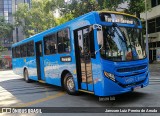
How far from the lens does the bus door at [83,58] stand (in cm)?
857

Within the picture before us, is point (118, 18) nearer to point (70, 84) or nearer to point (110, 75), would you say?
point (110, 75)

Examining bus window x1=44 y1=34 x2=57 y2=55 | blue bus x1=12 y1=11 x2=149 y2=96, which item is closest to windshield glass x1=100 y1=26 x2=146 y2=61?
blue bus x1=12 y1=11 x2=149 y2=96

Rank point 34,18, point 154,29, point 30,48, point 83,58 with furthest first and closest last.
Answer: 1. point 34,18
2. point 154,29
3. point 30,48
4. point 83,58

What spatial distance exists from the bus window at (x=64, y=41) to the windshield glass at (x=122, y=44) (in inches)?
92.9

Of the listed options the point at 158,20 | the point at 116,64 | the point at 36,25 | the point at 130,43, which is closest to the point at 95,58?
the point at 116,64

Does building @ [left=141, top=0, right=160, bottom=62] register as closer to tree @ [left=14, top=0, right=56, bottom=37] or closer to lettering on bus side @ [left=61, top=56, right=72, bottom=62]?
tree @ [left=14, top=0, right=56, bottom=37]

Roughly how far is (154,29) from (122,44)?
3053 cm

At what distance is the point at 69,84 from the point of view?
10352 mm

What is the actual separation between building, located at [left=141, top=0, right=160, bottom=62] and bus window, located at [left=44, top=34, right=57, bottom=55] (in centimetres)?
2589

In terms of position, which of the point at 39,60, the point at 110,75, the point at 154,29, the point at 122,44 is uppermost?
the point at 154,29

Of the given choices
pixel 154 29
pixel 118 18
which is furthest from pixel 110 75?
pixel 154 29

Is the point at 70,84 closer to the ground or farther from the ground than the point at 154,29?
closer to the ground

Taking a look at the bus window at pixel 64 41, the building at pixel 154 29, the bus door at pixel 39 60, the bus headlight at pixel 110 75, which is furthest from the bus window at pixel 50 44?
the building at pixel 154 29

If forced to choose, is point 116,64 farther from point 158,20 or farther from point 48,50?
point 158,20
